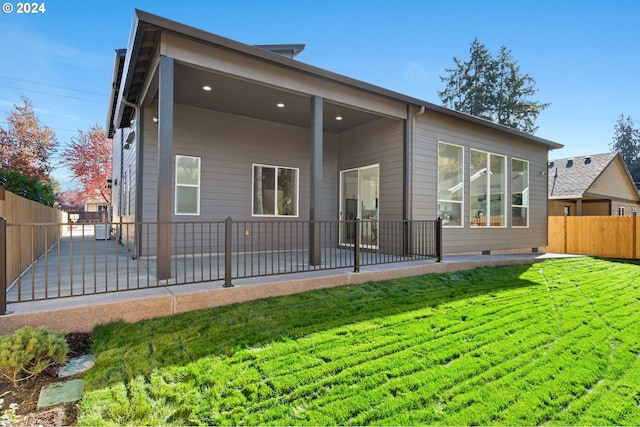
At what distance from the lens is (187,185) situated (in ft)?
21.7

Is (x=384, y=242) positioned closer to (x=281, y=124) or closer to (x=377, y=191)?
(x=377, y=191)

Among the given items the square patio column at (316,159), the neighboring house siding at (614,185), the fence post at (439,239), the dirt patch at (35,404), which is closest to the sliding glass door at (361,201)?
the fence post at (439,239)

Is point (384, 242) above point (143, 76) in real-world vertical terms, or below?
below

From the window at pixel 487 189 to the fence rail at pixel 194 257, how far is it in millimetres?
1800

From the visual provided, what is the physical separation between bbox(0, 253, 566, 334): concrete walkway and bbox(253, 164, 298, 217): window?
10.5 ft

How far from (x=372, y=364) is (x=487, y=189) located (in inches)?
281

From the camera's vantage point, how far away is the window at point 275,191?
7.52 metres

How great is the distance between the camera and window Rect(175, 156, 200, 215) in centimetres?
655

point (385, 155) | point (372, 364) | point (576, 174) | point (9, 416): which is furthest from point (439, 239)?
point (576, 174)

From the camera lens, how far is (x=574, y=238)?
1034cm

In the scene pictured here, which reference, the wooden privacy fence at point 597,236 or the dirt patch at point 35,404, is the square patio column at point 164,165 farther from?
the wooden privacy fence at point 597,236

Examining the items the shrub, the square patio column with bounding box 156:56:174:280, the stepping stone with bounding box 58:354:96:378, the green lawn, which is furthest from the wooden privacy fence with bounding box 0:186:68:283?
the green lawn

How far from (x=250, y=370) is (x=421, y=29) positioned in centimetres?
1203

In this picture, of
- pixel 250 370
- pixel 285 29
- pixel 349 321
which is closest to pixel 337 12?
pixel 285 29
